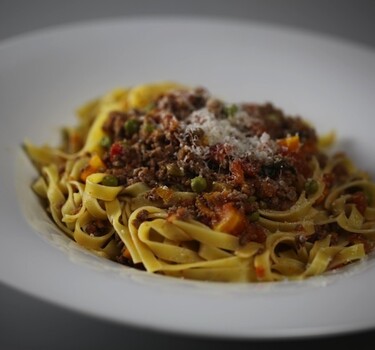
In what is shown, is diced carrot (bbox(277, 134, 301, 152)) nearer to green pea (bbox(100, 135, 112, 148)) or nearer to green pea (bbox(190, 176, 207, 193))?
green pea (bbox(190, 176, 207, 193))

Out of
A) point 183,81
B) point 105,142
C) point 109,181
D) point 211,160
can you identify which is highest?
point 183,81

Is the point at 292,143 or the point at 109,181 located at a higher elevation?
the point at 292,143

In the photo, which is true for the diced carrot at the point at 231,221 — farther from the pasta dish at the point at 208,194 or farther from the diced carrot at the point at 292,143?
the diced carrot at the point at 292,143

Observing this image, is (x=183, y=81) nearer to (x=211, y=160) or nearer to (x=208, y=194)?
(x=211, y=160)

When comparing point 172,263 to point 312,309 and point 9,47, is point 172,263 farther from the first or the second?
point 9,47

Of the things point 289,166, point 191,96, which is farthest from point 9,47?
point 289,166

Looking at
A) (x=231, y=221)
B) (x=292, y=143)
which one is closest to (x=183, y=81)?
(x=292, y=143)

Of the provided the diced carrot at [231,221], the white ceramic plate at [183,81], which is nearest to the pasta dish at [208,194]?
the diced carrot at [231,221]
